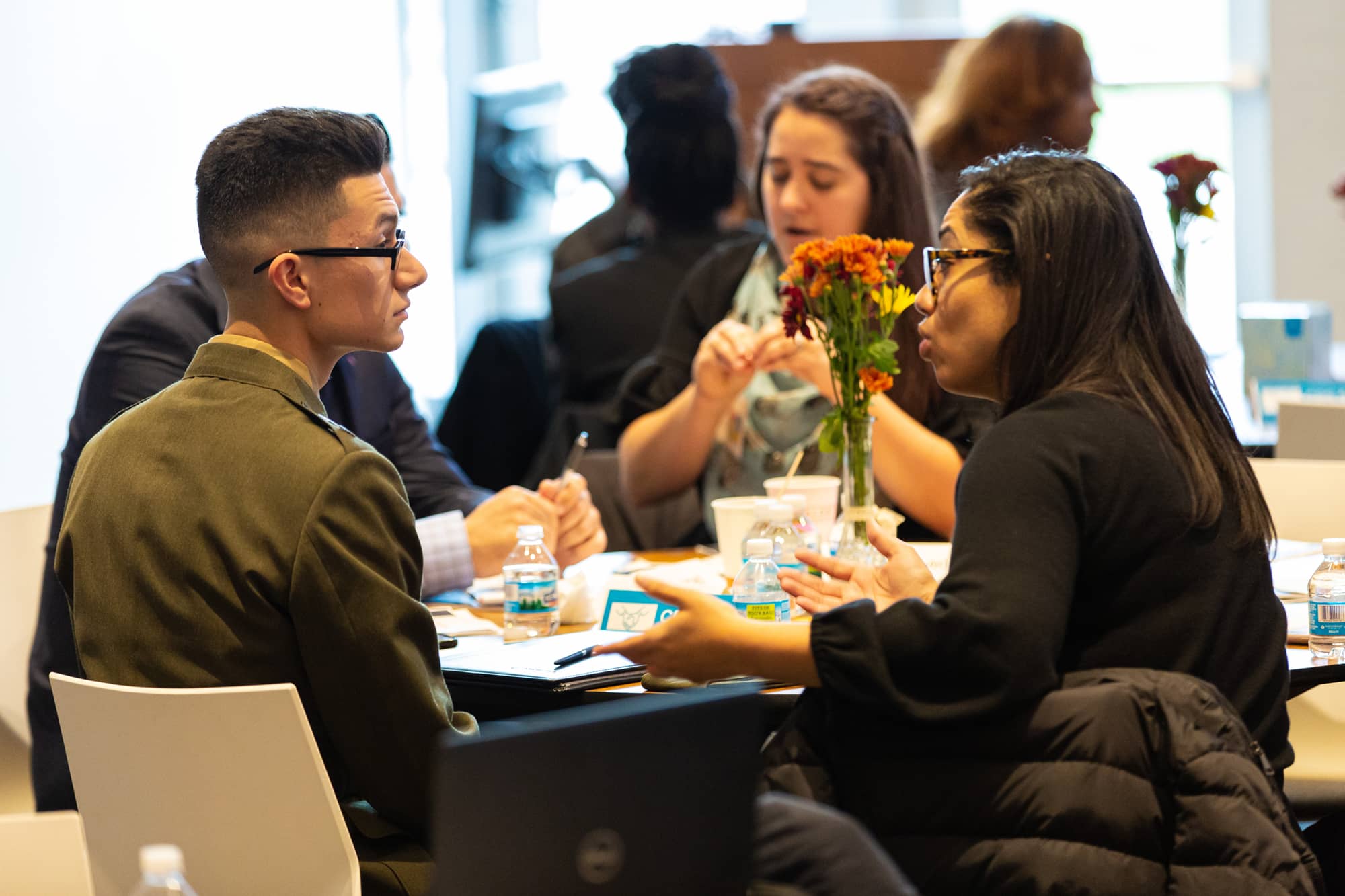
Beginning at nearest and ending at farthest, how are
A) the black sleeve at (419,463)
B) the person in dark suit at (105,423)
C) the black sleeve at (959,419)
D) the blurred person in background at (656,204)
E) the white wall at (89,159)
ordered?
the person in dark suit at (105,423)
the black sleeve at (959,419)
the black sleeve at (419,463)
the white wall at (89,159)
the blurred person in background at (656,204)

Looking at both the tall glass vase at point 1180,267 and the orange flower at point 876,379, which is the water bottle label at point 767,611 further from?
the tall glass vase at point 1180,267

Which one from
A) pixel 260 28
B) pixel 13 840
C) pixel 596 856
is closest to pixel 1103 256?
pixel 596 856

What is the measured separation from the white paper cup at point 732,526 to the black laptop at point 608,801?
1.16 m

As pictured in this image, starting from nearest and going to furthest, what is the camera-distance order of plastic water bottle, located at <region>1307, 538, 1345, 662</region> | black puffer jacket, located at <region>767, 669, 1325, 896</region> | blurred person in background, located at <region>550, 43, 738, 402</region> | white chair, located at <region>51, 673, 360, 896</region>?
black puffer jacket, located at <region>767, 669, 1325, 896</region> → white chair, located at <region>51, 673, 360, 896</region> → plastic water bottle, located at <region>1307, 538, 1345, 662</region> → blurred person in background, located at <region>550, 43, 738, 402</region>

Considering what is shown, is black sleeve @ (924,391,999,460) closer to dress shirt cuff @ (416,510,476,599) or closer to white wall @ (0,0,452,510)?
dress shirt cuff @ (416,510,476,599)

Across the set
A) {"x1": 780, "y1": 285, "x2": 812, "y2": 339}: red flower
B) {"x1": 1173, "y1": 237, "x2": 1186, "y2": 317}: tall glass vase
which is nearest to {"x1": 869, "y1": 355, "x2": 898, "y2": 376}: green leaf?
{"x1": 780, "y1": 285, "x2": 812, "y2": 339}: red flower

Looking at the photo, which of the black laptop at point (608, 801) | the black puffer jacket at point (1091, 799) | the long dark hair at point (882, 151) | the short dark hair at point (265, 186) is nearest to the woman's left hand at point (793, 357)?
the long dark hair at point (882, 151)

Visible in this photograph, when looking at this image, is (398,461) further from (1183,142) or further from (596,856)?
(1183,142)

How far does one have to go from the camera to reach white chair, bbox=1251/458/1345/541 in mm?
2807

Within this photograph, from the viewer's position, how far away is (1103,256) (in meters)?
1.62

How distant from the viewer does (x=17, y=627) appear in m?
2.58

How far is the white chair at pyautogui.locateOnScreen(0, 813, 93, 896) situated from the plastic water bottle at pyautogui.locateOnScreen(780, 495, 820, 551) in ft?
3.47

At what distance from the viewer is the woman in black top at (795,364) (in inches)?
105

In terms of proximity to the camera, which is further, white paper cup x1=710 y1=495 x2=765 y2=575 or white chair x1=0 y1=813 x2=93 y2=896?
white paper cup x1=710 y1=495 x2=765 y2=575
